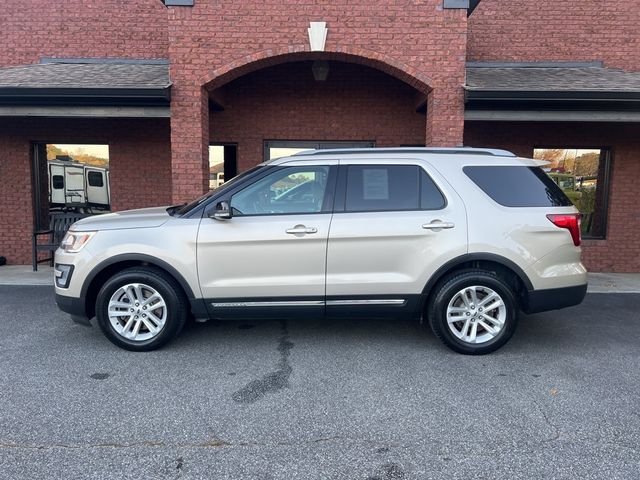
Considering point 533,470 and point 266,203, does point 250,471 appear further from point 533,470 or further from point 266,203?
point 266,203

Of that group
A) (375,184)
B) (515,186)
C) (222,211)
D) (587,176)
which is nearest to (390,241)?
(375,184)

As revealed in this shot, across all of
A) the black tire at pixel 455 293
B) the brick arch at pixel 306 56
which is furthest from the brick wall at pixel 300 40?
the black tire at pixel 455 293

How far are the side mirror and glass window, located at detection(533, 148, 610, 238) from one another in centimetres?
706

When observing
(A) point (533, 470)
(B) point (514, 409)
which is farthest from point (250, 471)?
(B) point (514, 409)

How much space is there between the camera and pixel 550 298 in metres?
4.60

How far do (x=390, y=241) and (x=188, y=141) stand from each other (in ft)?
13.3

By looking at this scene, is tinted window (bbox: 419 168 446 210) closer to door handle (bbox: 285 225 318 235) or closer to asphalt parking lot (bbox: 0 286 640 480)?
→ door handle (bbox: 285 225 318 235)

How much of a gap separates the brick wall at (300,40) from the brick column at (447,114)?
0.02 m

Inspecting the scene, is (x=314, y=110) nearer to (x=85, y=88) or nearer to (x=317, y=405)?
(x=85, y=88)

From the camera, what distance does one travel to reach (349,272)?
4.53m

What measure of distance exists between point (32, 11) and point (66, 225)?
4.04 m

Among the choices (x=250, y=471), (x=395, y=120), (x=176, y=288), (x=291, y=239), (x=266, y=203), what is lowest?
(x=250, y=471)

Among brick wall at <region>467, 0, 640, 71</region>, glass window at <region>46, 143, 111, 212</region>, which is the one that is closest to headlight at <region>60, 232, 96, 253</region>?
glass window at <region>46, 143, 111, 212</region>

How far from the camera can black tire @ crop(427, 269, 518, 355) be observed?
454 centimetres
